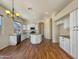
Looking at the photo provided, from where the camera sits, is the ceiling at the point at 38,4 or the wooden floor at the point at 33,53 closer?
the wooden floor at the point at 33,53

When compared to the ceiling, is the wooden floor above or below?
below

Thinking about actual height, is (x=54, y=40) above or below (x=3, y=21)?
below

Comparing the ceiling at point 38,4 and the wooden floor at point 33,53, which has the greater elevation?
the ceiling at point 38,4

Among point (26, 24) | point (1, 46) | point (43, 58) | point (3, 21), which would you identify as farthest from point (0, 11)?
point (26, 24)

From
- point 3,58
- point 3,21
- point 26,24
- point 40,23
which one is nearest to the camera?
point 3,58

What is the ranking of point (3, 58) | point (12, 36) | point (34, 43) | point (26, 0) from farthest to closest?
point (34, 43)
point (12, 36)
point (26, 0)
point (3, 58)

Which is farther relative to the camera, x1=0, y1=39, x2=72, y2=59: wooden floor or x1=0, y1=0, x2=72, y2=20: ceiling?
x1=0, y1=0, x2=72, y2=20: ceiling

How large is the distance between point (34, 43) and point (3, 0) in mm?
5302

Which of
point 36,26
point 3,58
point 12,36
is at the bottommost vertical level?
point 3,58

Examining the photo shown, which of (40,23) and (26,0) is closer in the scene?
(26,0)

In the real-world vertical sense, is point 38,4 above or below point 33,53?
above

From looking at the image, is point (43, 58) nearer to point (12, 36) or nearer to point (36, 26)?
point (12, 36)

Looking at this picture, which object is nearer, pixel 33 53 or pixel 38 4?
pixel 33 53

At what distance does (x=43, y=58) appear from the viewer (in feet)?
16.5
